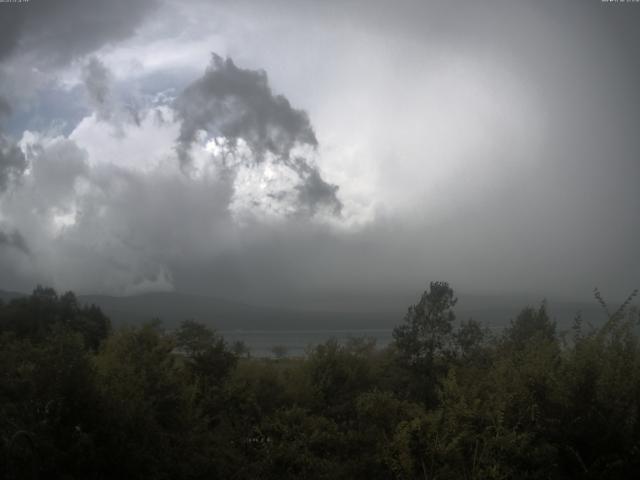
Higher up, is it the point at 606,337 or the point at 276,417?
the point at 606,337

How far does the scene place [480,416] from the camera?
56.3ft

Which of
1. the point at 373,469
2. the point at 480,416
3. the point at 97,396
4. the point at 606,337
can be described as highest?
the point at 606,337

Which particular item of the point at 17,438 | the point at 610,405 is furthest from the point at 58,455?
the point at 610,405

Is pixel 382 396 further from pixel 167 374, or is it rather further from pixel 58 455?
pixel 58 455

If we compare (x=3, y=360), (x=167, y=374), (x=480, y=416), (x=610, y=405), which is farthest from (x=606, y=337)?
(x=3, y=360)

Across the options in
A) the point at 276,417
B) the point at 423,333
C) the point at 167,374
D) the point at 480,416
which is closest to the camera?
the point at 480,416

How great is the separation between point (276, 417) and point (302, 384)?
773cm

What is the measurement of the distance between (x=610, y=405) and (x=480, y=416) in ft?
12.7

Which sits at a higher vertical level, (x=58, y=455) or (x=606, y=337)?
(x=606, y=337)

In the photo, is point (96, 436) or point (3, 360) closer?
point (96, 436)

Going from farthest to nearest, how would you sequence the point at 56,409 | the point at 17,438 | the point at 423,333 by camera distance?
the point at 423,333 → the point at 56,409 → the point at 17,438

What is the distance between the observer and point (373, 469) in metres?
17.2

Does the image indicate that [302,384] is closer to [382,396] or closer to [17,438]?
[382,396]

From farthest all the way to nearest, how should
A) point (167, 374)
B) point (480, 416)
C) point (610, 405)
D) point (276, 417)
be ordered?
point (276, 417)
point (167, 374)
point (480, 416)
point (610, 405)
